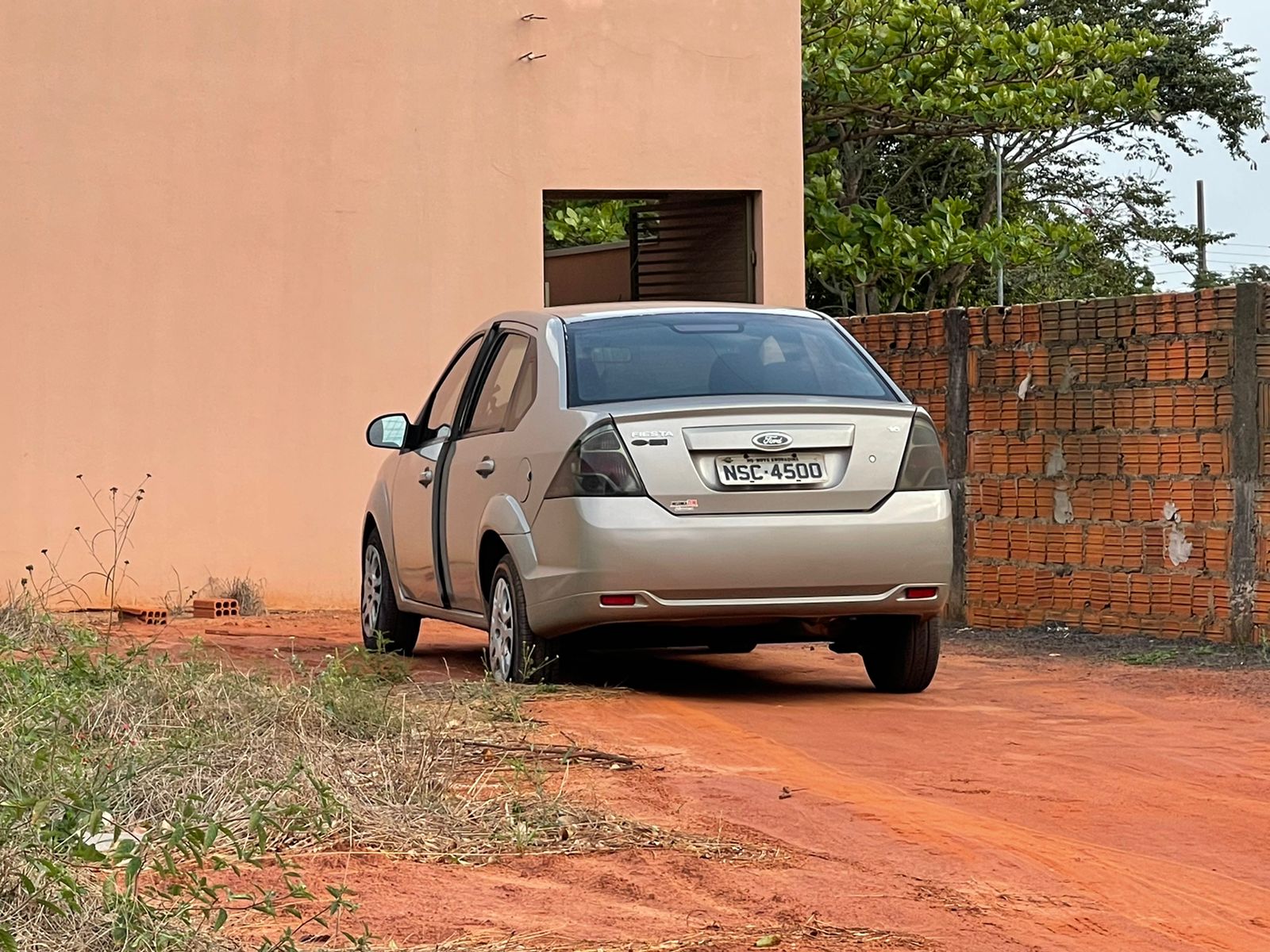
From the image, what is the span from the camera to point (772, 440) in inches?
307

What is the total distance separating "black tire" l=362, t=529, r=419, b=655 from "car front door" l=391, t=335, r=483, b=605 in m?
0.24

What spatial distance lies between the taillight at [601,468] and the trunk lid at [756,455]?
37 millimetres

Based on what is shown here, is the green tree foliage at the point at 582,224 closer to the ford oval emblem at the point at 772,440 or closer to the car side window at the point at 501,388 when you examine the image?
the car side window at the point at 501,388

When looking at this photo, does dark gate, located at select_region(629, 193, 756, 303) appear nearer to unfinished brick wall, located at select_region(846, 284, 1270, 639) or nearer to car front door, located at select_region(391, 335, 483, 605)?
unfinished brick wall, located at select_region(846, 284, 1270, 639)

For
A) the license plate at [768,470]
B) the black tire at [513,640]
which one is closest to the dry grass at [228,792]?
the black tire at [513,640]

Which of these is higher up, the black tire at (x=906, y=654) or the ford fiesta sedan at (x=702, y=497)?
the ford fiesta sedan at (x=702, y=497)

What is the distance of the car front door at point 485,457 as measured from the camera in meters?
8.51

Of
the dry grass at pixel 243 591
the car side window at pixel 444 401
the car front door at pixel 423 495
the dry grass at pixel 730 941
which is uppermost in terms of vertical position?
the car side window at pixel 444 401

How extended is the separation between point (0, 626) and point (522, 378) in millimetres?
3232

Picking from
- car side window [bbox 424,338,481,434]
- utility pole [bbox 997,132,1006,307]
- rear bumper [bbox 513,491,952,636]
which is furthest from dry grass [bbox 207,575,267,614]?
utility pole [bbox 997,132,1006,307]

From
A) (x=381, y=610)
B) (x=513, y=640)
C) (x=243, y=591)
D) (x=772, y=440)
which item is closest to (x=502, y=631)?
(x=513, y=640)

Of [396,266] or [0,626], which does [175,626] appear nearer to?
[0,626]

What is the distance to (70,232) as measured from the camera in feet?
43.1

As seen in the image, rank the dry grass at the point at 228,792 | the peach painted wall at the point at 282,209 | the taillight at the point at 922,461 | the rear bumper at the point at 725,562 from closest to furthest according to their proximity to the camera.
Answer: the dry grass at the point at 228,792 → the rear bumper at the point at 725,562 → the taillight at the point at 922,461 → the peach painted wall at the point at 282,209
